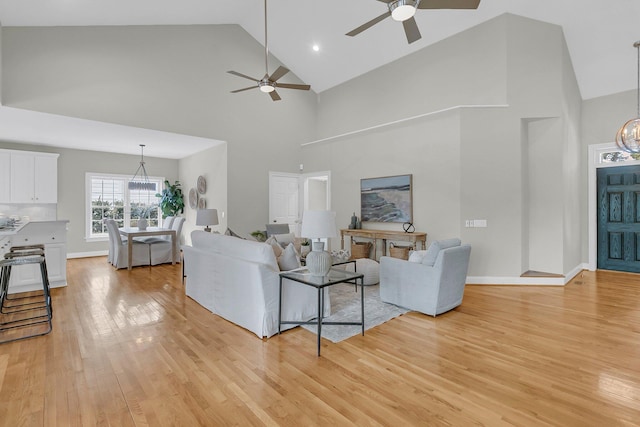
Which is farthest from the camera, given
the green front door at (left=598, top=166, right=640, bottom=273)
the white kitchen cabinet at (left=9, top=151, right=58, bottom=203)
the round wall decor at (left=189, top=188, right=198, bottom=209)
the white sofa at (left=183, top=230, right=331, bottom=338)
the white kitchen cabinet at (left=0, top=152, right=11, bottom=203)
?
the round wall decor at (left=189, top=188, right=198, bottom=209)

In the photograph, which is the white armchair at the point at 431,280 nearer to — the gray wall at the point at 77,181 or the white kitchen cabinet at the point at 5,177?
the white kitchen cabinet at the point at 5,177

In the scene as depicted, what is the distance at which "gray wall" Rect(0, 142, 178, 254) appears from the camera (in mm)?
7566

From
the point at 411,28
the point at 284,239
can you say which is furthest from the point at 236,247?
the point at 411,28

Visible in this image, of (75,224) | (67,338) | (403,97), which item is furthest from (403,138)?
(75,224)

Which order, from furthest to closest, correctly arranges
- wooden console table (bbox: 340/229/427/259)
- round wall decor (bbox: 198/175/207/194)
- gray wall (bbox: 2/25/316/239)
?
round wall decor (bbox: 198/175/207/194) → wooden console table (bbox: 340/229/427/259) → gray wall (bbox: 2/25/316/239)

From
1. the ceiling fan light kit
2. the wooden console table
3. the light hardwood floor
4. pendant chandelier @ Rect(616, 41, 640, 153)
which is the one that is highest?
the ceiling fan light kit

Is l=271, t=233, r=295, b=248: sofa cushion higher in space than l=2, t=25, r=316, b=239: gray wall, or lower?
lower

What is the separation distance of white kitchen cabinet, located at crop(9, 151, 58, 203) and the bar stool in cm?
340

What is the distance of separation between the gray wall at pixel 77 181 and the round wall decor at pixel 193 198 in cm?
188

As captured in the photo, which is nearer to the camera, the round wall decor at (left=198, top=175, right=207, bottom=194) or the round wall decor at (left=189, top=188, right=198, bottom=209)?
the round wall decor at (left=198, top=175, right=207, bottom=194)

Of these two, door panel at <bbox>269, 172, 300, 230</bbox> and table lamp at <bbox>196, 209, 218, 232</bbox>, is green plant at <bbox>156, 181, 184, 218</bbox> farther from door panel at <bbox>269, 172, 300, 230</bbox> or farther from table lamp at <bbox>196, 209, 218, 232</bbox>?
table lamp at <bbox>196, 209, 218, 232</bbox>

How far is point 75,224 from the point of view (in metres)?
7.78

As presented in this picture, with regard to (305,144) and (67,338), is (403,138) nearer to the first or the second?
(305,144)

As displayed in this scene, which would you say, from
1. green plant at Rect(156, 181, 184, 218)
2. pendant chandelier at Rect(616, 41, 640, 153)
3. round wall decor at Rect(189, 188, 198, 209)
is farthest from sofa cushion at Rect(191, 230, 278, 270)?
pendant chandelier at Rect(616, 41, 640, 153)
